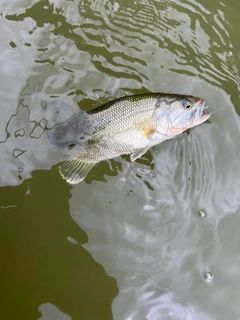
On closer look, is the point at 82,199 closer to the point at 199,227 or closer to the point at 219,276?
the point at 199,227

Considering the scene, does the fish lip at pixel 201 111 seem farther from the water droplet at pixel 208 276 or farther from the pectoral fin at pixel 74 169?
the water droplet at pixel 208 276

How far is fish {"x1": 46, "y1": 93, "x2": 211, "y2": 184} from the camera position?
2.88 meters

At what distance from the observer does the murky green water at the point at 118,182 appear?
3080mm

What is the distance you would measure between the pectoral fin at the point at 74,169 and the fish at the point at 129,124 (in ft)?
0.12

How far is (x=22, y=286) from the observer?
3020 millimetres

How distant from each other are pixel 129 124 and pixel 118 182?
578mm

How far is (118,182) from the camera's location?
10.6 feet

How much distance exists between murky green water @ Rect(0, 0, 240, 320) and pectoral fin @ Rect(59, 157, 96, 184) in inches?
6.3

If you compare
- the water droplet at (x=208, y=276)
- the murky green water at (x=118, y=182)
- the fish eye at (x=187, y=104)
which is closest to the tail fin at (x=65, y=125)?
the murky green water at (x=118, y=182)

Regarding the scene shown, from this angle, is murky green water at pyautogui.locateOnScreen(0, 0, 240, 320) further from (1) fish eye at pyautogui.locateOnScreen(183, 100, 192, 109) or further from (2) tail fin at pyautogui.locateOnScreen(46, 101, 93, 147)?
(1) fish eye at pyautogui.locateOnScreen(183, 100, 192, 109)

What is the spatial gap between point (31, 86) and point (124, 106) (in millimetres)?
936

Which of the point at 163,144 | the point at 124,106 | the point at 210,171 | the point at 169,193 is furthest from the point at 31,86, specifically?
the point at 210,171

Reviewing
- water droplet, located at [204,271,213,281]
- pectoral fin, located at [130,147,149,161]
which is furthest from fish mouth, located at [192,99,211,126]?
water droplet, located at [204,271,213,281]

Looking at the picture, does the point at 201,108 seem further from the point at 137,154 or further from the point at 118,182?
the point at 118,182
